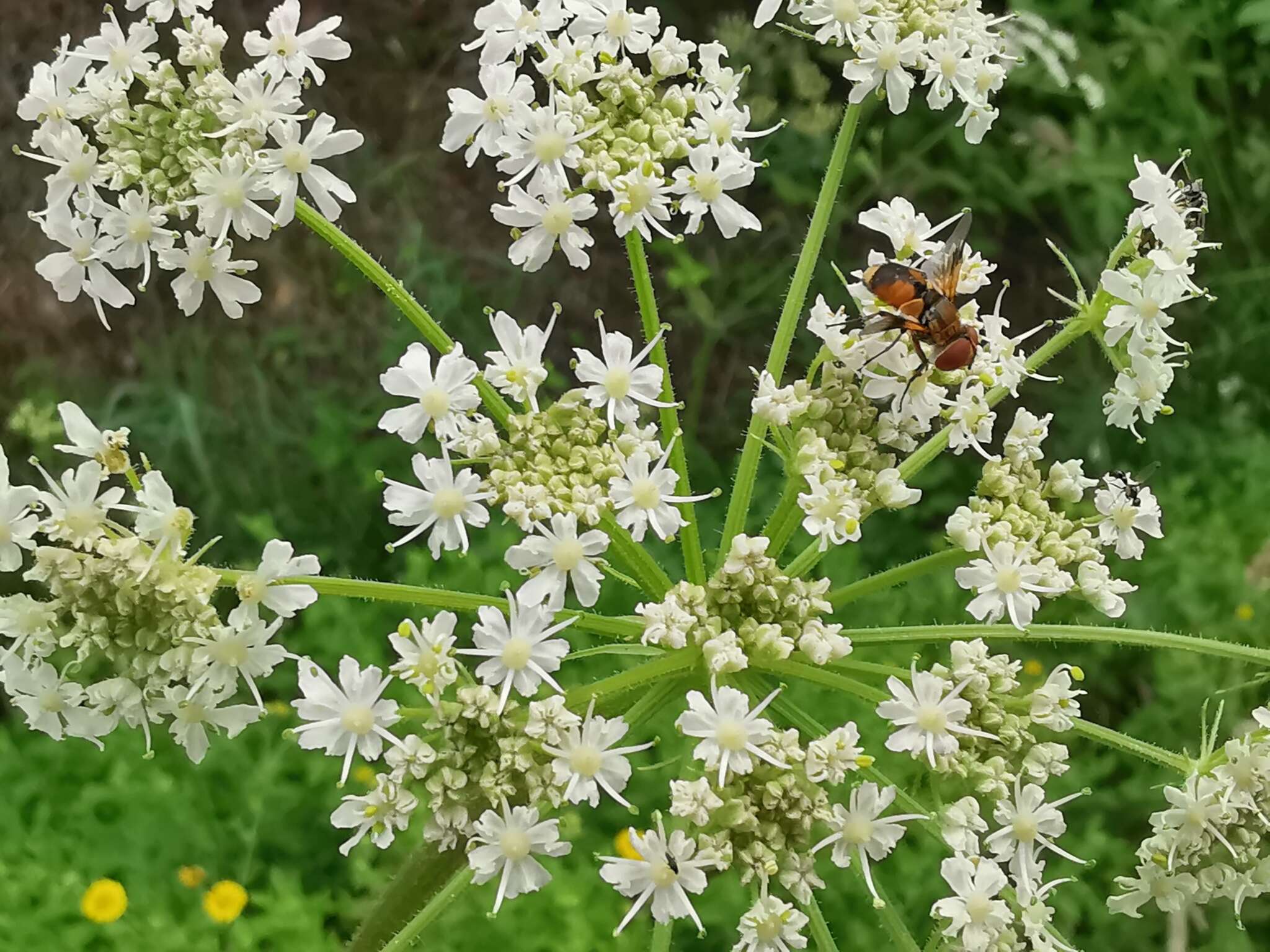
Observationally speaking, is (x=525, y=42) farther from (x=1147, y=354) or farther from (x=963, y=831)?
(x=963, y=831)

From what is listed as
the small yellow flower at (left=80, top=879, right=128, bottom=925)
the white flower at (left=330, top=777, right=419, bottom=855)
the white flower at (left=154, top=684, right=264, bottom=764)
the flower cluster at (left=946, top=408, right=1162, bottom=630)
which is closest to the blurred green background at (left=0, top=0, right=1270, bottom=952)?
the small yellow flower at (left=80, top=879, right=128, bottom=925)

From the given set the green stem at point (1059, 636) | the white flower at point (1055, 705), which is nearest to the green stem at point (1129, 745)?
the white flower at point (1055, 705)

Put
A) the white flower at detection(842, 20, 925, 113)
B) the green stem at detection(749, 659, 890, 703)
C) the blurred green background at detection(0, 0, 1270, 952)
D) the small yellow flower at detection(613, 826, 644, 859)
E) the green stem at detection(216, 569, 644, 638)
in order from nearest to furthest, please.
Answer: the green stem at detection(216, 569, 644, 638), the green stem at detection(749, 659, 890, 703), the white flower at detection(842, 20, 925, 113), the small yellow flower at detection(613, 826, 644, 859), the blurred green background at detection(0, 0, 1270, 952)

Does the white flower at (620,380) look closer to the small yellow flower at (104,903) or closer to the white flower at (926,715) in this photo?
the white flower at (926,715)

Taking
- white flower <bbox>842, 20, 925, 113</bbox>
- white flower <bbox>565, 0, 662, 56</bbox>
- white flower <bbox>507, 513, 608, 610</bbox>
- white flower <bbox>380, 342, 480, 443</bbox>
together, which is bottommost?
white flower <bbox>507, 513, 608, 610</bbox>

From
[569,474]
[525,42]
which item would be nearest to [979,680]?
[569,474]

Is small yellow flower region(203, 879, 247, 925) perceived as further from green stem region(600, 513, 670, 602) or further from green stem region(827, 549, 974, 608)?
green stem region(827, 549, 974, 608)
